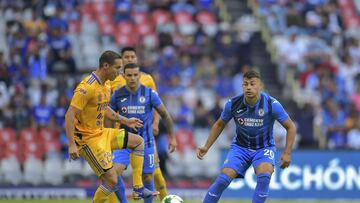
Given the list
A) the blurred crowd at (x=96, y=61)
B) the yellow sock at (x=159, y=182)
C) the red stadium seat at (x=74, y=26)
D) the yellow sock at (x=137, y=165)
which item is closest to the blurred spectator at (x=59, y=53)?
the blurred crowd at (x=96, y=61)

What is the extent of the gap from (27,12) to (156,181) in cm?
1131

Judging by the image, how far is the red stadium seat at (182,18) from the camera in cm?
2467

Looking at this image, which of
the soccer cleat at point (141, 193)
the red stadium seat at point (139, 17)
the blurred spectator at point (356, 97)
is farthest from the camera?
the red stadium seat at point (139, 17)

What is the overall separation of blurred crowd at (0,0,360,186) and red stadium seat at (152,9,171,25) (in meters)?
0.03

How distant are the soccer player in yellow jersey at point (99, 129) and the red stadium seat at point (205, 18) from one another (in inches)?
484

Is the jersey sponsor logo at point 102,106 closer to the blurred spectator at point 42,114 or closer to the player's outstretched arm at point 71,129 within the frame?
the player's outstretched arm at point 71,129

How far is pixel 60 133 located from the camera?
21.1 meters

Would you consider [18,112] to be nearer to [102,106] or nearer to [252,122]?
[102,106]

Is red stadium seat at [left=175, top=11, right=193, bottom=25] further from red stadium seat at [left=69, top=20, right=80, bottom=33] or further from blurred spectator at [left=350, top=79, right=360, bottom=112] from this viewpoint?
blurred spectator at [left=350, top=79, right=360, bottom=112]

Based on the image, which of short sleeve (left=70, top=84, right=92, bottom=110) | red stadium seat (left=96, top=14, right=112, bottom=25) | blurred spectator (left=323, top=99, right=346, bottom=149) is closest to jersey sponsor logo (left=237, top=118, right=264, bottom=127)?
short sleeve (left=70, top=84, right=92, bottom=110)

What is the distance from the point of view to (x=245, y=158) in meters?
13.0

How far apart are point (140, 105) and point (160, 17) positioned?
36.7ft

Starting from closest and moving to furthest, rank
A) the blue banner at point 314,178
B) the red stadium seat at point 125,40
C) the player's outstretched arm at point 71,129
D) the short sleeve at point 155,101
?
the player's outstretched arm at point 71,129
the short sleeve at point 155,101
the blue banner at point 314,178
the red stadium seat at point 125,40

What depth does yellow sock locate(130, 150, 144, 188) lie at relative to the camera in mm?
13281
